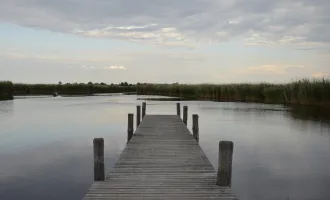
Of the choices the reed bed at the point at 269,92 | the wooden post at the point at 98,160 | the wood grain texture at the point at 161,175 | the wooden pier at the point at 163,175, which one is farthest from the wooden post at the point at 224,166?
the reed bed at the point at 269,92

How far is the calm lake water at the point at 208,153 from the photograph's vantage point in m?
9.23

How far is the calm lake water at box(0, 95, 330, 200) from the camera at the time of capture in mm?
9227

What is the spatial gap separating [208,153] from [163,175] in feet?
20.9

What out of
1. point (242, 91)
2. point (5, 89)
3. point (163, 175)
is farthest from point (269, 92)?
point (5, 89)

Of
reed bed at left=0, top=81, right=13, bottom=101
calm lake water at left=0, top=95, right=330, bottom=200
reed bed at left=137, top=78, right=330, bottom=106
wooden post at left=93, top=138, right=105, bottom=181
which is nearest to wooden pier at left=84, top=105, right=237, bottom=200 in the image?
wooden post at left=93, top=138, right=105, bottom=181

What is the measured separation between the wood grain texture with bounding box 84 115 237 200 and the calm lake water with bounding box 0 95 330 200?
4.56ft

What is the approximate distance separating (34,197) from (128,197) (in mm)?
3629

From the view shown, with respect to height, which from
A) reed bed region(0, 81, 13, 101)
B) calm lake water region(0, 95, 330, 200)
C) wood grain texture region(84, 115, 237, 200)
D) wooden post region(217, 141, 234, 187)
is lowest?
calm lake water region(0, 95, 330, 200)

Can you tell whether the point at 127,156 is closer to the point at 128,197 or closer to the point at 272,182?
the point at 128,197

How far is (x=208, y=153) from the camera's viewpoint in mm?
13656

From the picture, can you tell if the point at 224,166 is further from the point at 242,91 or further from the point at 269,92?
the point at 242,91

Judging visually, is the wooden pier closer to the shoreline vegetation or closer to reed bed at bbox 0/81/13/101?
the shoreline vegetation

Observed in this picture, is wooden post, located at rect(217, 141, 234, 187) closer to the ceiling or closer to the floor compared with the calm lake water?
closer to the ceiling

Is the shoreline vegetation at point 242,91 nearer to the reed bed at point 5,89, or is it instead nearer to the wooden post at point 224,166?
the reed bed at point 5,89
